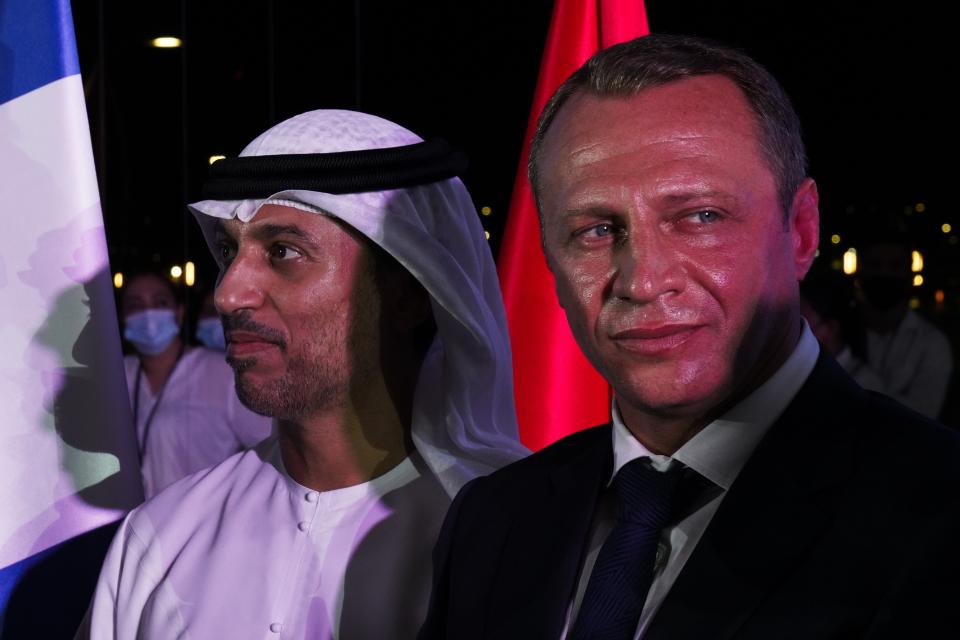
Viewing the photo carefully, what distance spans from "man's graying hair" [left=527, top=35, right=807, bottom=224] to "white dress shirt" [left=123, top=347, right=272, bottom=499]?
3500 mm

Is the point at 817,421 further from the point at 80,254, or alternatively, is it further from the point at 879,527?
the point at 80,254

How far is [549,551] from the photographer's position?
4.88 feet

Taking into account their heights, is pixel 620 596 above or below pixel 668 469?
below

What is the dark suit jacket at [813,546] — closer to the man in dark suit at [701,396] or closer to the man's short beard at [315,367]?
the man in dark suit at [701,396]

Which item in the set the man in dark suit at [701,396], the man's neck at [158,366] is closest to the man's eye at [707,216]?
the man in dark suit at [701,396]

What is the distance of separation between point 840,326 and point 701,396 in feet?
13.0

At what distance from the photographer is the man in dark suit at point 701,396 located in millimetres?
1224

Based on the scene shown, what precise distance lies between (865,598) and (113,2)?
1156 cm

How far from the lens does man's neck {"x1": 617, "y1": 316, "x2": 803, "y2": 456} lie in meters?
1.39

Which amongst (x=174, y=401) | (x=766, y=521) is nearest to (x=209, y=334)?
(x=174, y=401)

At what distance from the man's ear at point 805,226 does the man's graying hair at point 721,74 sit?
2cm

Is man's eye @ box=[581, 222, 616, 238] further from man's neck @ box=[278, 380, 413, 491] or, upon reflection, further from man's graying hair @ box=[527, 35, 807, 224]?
man's neck @ box=[278, 380, 413, 491]

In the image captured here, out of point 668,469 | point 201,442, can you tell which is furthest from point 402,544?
point 201,442

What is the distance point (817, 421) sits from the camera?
52.3 inches
